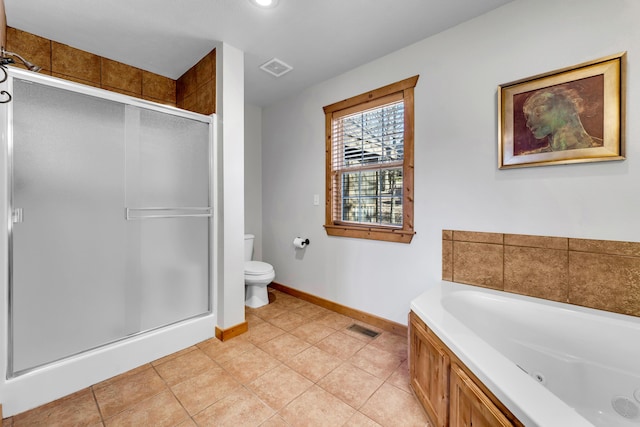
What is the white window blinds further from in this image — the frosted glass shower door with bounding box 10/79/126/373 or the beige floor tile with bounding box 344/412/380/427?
the frosted glass shower door with bounding box 10/79/126/373

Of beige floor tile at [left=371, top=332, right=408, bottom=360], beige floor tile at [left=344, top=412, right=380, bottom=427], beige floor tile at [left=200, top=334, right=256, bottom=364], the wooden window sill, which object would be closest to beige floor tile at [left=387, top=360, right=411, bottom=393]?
beige floor tile at [left=371, top=332, right=408, bottom=360]

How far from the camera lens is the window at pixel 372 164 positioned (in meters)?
2.23

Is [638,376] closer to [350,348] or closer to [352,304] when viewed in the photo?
[350,348]

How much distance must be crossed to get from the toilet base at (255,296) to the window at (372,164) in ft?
3.28

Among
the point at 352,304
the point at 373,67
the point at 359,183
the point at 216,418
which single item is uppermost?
the point at 373,67

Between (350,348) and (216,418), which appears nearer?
(216,418)

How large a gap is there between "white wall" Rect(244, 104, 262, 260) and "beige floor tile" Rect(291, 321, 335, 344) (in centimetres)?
148

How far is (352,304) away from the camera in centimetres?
264

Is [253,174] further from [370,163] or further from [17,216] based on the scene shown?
[17,216]

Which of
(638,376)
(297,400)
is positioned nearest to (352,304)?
(297,400)

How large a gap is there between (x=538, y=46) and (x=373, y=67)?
1.22 metres

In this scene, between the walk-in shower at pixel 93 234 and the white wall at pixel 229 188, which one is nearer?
the walk-in shower at pixel 93 234

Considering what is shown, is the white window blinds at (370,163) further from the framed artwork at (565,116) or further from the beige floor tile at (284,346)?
the beige floor tile at (284,346)

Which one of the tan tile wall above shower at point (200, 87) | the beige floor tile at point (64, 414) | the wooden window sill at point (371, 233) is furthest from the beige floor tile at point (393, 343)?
the tan tile wall above shower at point (200, 87)
